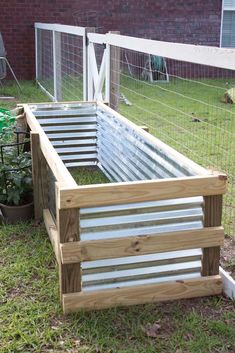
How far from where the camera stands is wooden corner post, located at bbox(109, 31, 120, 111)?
16.5ft

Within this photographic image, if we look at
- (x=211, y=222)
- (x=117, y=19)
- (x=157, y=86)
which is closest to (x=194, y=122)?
(x=157, y=86)

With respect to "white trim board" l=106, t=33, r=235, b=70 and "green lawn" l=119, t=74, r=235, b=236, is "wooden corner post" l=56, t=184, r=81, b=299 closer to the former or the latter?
"white trim board" l=106, t=33, r=235, b=70

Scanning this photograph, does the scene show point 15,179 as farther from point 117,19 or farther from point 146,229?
point 117,19

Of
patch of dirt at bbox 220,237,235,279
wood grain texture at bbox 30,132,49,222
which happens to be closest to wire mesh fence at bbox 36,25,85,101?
wood grain texture at bbox 30,132,49,222

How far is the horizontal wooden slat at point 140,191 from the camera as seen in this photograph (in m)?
2.53

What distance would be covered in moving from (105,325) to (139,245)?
404 mm

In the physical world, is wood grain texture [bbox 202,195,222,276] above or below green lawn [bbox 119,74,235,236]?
above

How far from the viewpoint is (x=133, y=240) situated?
2.63m

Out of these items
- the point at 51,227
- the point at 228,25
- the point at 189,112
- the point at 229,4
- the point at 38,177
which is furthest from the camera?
the point at 228,25

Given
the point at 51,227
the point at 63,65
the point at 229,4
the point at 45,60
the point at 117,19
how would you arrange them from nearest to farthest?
the point at 51,227 < the point at 63,65 < the point at 45,60 < the point at 117,19 < the point at 229,4

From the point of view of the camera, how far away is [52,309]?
8.91 feet

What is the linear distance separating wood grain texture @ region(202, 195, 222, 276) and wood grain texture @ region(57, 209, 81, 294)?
65 cm

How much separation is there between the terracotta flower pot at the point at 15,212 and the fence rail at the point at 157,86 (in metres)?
1.36

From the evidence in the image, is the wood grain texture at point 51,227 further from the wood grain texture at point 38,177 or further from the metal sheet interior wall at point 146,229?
the metal sheet interior wall at point 146,229
